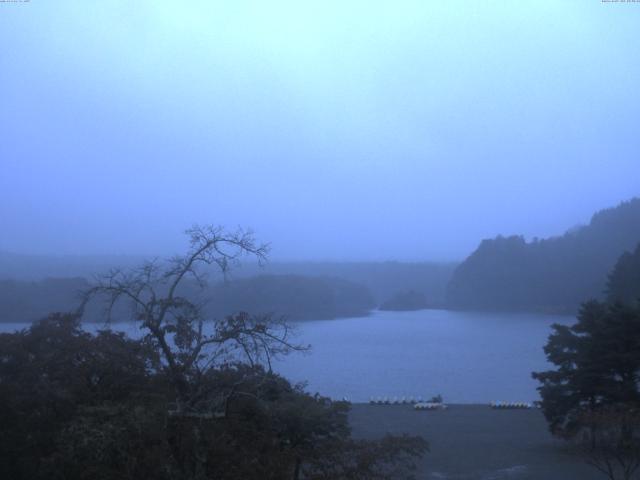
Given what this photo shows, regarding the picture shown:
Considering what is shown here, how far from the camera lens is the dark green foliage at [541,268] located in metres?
44.7

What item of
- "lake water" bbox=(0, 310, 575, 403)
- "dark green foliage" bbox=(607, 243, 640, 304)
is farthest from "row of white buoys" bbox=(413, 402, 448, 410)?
"dark green foliage" bbox=(607, 243, 640, 304)

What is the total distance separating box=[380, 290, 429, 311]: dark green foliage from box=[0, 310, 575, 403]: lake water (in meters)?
5.67

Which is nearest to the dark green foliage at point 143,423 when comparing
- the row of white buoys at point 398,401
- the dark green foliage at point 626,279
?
the row of white buoys at point 398,401

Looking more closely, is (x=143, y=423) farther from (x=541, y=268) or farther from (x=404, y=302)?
(x=541, y=268)

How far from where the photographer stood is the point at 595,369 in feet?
50.8

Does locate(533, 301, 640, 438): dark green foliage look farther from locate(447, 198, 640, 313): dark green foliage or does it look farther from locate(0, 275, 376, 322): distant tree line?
locate(447, 198, 640, 313): dark green foliage

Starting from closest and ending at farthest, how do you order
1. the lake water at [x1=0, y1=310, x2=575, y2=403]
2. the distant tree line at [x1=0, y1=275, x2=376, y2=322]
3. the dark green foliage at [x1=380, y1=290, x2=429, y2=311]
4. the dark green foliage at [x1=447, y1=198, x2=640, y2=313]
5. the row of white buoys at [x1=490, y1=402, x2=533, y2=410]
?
the distant tree line at [x1=0, y1=275, x2=376, y2=322] < the lake water at [x1=0, y1=310, x2=575, y2=403] < the row of white buoys at [x1=490, y1=402, x2=533, y2=410] < the dark green foliage at [x1=447, y1=198, x2=640, y2=313] < the dark green foliage at [x1=380, y1=290, x2=429, y2=311]

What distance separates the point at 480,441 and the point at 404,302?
1153 inches

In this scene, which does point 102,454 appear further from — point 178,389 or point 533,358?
point 533,358

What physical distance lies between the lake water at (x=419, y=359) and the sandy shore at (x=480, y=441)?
86 cm

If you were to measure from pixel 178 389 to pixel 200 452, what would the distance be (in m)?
0.95

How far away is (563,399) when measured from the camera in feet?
52.1

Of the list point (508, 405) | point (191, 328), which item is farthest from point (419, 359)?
point (191, 328)

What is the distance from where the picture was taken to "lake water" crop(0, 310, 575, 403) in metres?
20.6
